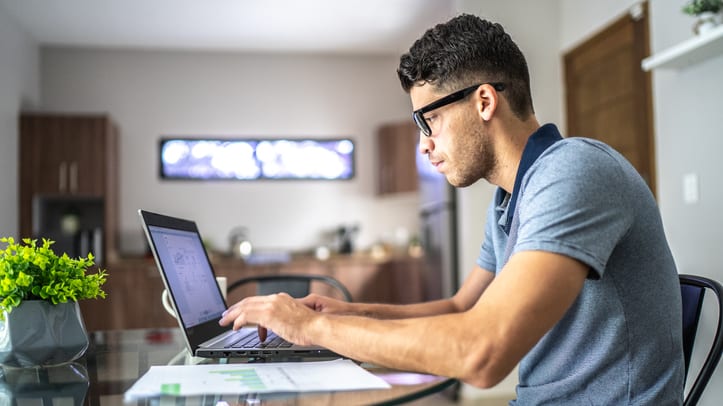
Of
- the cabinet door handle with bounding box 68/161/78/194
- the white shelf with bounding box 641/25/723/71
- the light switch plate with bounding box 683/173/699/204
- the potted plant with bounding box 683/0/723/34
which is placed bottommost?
the light switch plate with bounding box 683/173/699/204

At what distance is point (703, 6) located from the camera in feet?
7.93

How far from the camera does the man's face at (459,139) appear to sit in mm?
1281

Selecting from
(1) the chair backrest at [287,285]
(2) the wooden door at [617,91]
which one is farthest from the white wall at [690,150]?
(1) the chair backrest at [287,285]

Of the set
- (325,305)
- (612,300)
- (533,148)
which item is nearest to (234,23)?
(325,305)

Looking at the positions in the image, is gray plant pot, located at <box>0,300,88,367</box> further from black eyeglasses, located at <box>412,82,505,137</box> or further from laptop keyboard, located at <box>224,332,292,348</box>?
black eyeglasses, located at <box>412,82,505,137</box>

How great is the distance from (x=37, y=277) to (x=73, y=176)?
453 cm

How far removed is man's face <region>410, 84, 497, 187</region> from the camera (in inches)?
50.4

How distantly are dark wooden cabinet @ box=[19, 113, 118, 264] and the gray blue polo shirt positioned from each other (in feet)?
16.3

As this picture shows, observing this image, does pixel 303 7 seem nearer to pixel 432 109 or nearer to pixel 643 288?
pixel 432 109

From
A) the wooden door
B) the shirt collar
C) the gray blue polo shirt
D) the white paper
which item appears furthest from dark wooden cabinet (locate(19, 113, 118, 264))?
the gray blue polo shirt

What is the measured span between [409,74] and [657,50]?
83.8 inches

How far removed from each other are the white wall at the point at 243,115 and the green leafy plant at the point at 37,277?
4.81 m

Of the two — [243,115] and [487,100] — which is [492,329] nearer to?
[487,100]

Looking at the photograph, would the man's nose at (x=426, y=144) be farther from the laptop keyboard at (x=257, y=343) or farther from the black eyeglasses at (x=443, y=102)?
the laptop keyboard at (x=257, y=343)
